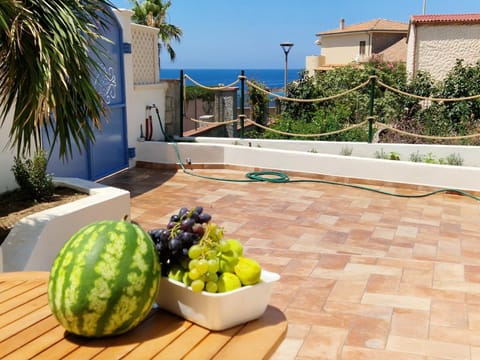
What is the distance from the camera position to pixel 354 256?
4777mm

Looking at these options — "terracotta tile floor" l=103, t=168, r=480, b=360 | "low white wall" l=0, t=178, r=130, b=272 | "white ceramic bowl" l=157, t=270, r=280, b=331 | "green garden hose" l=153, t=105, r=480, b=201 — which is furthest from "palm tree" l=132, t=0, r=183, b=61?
"white ceramic bowl" l=157, t=270, r=280, b=331

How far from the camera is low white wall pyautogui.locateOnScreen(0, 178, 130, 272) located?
151 inches

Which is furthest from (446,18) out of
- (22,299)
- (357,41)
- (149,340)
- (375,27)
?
(149,340)

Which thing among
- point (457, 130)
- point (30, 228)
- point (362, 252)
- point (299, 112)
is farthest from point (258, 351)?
point (299, 112)

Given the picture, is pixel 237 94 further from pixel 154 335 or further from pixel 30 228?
pixel 154 335

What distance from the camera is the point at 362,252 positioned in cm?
490

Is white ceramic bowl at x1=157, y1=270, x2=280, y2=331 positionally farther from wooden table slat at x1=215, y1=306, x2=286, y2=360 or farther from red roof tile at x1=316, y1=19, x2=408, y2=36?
red roof tile at x1=316, y1=19, x2=408, y2=36

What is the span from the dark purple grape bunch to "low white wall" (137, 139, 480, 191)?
6106mm

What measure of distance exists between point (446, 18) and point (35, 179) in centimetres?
1742

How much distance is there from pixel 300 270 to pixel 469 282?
1337mm

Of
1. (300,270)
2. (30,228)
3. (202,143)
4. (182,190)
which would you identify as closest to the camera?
(30,228)

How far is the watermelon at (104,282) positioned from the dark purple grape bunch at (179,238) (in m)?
0.10

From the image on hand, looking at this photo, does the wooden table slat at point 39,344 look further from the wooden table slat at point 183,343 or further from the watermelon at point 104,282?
the wooden table slat at point 183,343

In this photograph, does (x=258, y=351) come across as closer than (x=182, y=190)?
Yes
